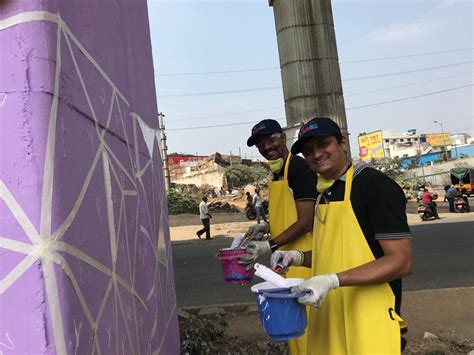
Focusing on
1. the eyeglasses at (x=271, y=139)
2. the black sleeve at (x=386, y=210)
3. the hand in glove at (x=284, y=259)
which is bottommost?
the hand in glove at (x=284, y=259)

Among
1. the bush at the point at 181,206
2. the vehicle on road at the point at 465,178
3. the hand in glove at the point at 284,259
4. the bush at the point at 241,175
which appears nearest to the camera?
the hand in glove at the point at 284,259

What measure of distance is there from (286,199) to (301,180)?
34cm

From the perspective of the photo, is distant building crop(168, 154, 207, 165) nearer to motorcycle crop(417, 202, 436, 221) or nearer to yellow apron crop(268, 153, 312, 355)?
motorcycle crop(417, 202, 436, 221)

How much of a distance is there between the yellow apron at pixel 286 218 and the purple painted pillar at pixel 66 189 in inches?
40.6

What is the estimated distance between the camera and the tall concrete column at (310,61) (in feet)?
21.4

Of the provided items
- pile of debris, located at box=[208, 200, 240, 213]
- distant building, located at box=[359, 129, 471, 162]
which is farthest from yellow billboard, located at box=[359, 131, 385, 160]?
pile of debris, located at box=[208, 200, 240, 213]

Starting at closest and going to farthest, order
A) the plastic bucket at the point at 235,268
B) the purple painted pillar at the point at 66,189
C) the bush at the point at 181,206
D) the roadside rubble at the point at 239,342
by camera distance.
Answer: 1. the purple painted pillar at the point at 66,189
2. the plastic bucket at the point at 235,268
3. the roadside rubble at the point at 239,342
4. the bush at the point at 181,206

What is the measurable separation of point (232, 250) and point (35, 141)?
2089 millimetres

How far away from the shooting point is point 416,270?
338 inches

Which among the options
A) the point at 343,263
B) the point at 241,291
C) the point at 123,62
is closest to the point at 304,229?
the point at 343,263

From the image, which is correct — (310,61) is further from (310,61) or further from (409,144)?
(409,144)

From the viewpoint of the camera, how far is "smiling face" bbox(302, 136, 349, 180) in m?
2.31

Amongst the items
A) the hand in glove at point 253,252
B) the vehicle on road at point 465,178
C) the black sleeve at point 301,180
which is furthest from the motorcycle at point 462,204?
the hand in glove at point 253,252

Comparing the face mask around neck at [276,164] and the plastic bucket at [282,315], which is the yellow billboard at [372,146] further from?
the plastic bucket at [282,315]
